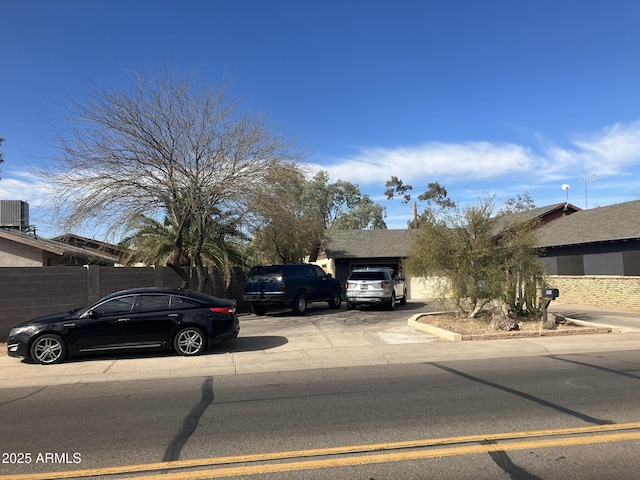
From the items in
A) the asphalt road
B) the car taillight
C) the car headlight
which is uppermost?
the car taillight

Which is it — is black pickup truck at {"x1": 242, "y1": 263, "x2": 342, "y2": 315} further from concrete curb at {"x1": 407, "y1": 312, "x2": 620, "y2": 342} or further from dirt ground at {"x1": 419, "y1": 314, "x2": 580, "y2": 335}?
concrete curb at {"x1": 407, "y1": 312, "x2": 620, "y2": 342}

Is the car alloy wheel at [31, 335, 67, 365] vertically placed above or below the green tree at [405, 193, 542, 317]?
below

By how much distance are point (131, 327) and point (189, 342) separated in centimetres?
119

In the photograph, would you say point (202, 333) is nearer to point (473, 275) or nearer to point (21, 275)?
point (21, 275)

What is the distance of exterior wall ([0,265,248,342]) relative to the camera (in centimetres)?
1267

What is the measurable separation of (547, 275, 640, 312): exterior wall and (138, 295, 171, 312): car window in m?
13.1

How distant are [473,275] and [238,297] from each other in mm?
11396

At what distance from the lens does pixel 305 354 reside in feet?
33.7

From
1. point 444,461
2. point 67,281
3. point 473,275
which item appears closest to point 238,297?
point 67,281

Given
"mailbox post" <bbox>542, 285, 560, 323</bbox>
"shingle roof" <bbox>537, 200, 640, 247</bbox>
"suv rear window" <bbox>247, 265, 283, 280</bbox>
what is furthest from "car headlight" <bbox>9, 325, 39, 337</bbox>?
"shingle roof" <bbox>537, 200, 640, 247</bbox>

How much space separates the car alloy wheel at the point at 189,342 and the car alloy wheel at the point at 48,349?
2139 mm

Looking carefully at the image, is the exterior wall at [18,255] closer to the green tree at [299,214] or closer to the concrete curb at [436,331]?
the green tree at [299,214]

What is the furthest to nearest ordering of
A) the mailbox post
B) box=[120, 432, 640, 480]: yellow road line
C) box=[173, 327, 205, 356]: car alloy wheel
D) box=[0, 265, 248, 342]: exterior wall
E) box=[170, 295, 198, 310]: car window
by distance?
box=[0, 265, 248, 342]: exterior wall → the mailbox post → box=[170, 295, 198, 310]: car window → box=[173, 327, 205, 356]: car alloy wheel → box=[120, 432, 640, 480]: yellow road line

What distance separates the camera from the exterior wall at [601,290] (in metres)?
18.3
